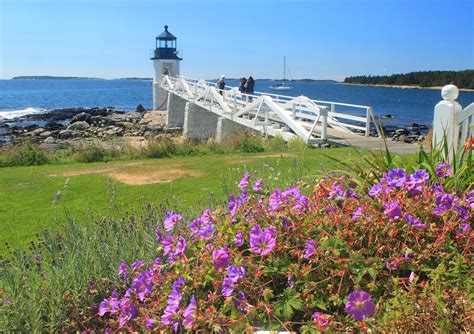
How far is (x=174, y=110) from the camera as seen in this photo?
37.8 meters

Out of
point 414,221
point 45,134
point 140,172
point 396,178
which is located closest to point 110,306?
point 414,221

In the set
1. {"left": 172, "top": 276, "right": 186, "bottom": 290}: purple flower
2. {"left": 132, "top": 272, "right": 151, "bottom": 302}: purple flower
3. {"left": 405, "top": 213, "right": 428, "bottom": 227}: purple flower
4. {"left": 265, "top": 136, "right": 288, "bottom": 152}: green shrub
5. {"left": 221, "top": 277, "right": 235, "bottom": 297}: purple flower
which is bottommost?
{"left": 265, "top": 136, "right": 288, "bottom": 152}: green shrub

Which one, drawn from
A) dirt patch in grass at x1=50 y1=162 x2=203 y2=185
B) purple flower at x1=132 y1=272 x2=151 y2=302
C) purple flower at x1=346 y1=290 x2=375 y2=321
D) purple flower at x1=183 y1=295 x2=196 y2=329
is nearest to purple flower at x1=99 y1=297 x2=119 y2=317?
purple flower at x1=132 y1=272 x2=151 y2=302

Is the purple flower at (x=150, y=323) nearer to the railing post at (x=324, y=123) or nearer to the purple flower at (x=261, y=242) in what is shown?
the purple flower at (x=261, y=242)

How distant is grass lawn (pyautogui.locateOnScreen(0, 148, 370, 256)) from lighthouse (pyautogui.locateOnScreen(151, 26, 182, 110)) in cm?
3494

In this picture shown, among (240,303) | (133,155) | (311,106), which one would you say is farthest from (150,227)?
(311,106)

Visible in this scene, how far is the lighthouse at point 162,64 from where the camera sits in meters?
45.8

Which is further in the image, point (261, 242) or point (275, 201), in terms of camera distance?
point (275, 201)

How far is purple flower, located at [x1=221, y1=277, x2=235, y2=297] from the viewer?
2092mm

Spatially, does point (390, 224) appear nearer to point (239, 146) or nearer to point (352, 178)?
point (352, 178)

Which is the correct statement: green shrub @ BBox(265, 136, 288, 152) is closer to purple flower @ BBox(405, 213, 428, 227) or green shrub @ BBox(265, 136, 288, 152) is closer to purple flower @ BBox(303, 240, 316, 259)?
purple flower @ BBox(405, 213, 428, 227)

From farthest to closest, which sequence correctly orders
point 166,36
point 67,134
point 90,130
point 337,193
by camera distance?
point 166,36 → point 90,130 → point 67,134 → point 337,193

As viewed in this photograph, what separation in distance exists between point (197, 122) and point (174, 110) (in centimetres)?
904

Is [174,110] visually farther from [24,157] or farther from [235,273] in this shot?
[235,273]
